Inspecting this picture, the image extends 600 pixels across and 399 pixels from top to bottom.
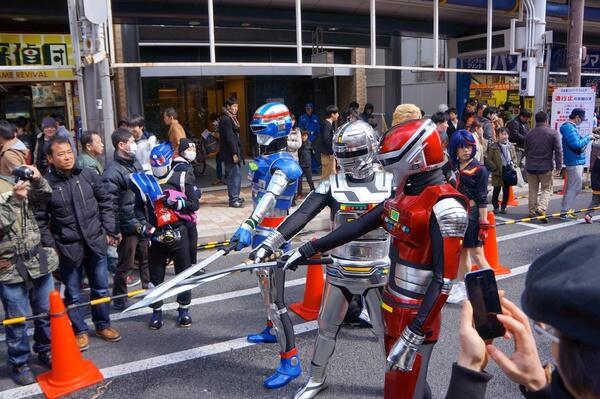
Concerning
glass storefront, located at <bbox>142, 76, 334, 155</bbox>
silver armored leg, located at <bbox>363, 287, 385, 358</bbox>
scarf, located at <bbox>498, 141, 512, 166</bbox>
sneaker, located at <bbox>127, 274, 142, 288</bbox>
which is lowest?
sneaker, located at <bbox>127, 274, 142, 288</bbox>

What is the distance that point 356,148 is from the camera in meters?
3.55

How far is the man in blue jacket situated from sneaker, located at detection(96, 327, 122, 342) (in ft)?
24.8

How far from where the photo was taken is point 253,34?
46.9ft

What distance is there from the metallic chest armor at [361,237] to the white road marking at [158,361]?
60.4 inches

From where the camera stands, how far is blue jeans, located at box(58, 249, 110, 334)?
4.46 metres

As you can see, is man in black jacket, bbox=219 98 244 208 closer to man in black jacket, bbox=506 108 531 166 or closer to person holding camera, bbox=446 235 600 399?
man in black jacket, bbox=506 108 531 166

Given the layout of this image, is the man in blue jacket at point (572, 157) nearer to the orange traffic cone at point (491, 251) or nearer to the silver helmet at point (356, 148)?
the orange traffic cone at point (491, 251)

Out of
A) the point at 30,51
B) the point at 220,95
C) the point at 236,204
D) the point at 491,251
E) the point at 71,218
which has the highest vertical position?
the point at 30,51

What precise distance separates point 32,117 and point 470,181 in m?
10.4

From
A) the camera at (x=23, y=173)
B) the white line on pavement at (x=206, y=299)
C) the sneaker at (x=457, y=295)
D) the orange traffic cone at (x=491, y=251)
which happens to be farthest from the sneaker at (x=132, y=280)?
the orange traffic cone at (x=491, y=251)

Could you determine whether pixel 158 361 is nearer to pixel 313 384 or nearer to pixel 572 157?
pixel 313 384

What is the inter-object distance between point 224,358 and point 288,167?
1678 millimetres

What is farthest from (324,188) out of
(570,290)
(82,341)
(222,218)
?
(222,218)

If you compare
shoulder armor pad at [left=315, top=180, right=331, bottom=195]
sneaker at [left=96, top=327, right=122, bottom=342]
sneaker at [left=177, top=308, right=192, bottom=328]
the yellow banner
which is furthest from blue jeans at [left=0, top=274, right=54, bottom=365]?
the yellow banner
